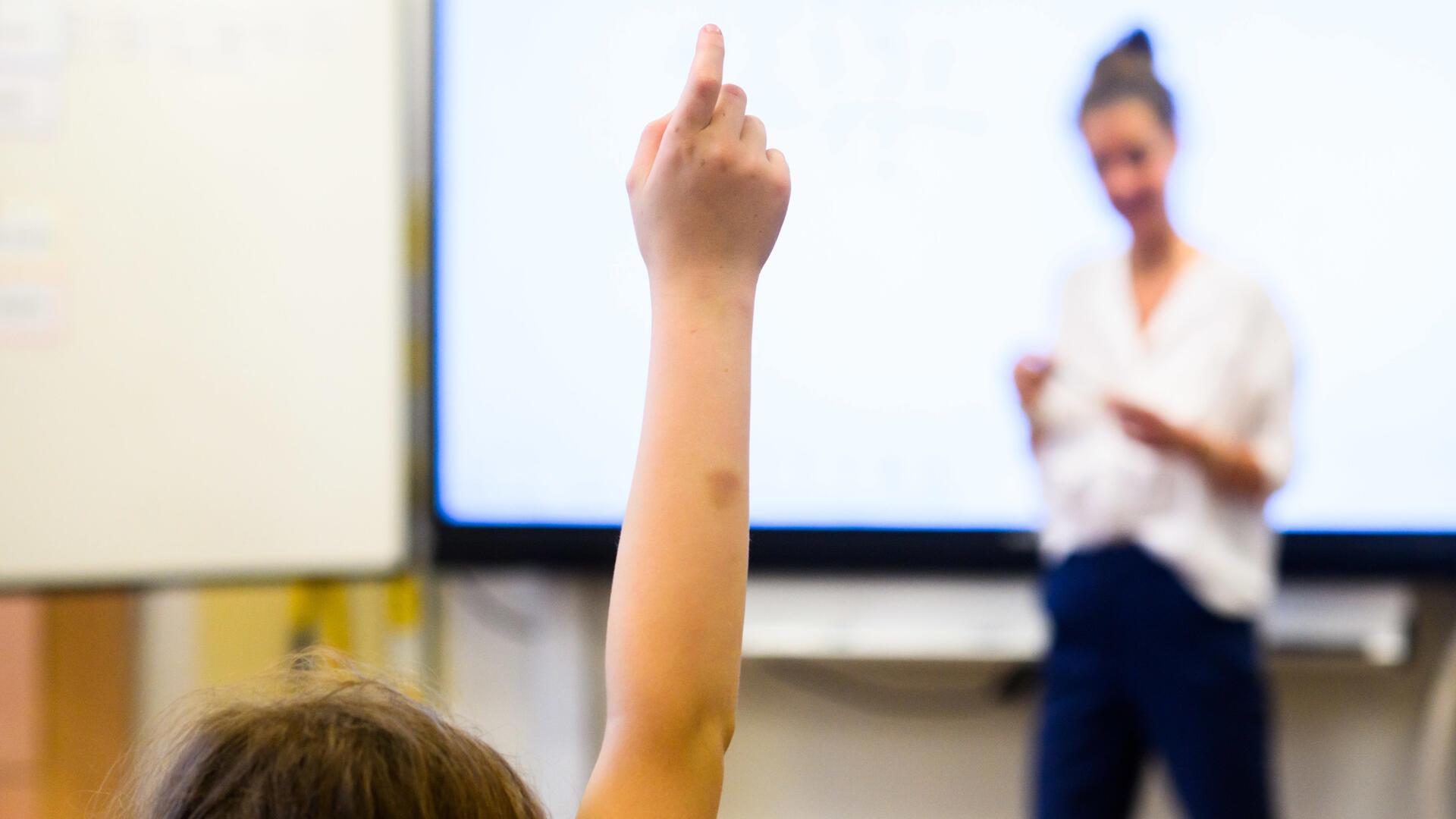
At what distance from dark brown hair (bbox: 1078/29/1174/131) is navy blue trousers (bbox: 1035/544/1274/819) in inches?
20.7

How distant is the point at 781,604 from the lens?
1834 millimetres

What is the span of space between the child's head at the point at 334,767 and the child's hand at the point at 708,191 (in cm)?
18

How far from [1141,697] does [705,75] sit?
3.83 feet

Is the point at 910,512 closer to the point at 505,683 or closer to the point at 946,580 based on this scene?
the point at 946,580

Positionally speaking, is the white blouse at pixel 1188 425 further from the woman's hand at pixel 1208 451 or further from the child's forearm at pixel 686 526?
the child's forearm at pixel 686 526

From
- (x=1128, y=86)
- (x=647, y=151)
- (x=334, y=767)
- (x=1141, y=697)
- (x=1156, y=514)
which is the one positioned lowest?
(x=1141, y=697)

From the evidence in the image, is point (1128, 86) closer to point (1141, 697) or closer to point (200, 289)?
point (1141, 697)

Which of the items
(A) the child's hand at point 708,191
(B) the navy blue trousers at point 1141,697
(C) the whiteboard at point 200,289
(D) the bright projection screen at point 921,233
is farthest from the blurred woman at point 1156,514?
(A) the child's hand at point 708,191

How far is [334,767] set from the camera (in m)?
0.43

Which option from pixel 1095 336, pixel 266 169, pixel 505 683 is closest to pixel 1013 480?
pixel 1095 336

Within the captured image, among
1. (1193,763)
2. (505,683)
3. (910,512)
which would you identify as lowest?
(505,683)

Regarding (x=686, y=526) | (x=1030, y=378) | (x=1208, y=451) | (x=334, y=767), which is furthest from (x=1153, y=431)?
(x=334, y=767)

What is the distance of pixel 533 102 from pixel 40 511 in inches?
33.5

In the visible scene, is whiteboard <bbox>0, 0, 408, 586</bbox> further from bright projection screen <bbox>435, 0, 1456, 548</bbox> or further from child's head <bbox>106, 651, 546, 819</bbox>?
child's head <bbox>106, 651, 546, 819</bbox>
